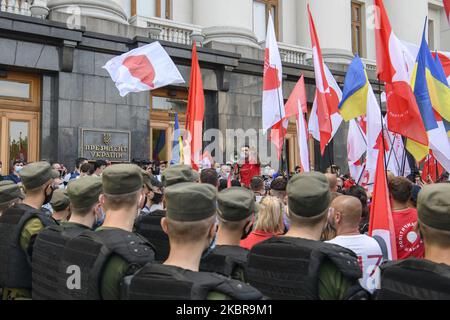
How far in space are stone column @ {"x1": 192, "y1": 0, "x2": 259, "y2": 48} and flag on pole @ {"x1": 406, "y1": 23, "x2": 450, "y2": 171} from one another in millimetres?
7912

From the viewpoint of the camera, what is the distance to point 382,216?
3967mm

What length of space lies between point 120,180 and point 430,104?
15.8ft

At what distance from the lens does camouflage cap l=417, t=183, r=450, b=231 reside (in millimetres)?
2195

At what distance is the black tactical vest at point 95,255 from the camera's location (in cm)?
243

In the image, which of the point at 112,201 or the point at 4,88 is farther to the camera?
the point at 4,88

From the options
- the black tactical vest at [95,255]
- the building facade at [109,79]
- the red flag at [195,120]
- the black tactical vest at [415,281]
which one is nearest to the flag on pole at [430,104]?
the red flag at [195,120]

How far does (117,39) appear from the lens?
11445mm

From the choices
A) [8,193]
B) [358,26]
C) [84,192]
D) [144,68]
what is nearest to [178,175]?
[84,192]

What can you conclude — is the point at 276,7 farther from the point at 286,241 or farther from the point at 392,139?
the point at 286,241

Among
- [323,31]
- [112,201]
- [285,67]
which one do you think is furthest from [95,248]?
[323,31]

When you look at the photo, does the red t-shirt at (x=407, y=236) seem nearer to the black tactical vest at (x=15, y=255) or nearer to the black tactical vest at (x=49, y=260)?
the black tactical vest at (x=49, y=260)

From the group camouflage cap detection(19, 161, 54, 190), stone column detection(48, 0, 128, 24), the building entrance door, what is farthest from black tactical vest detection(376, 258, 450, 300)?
stone column detection(48, 0, 128, 24)

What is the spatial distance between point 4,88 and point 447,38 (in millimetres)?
19676

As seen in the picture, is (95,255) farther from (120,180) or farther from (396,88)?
(396,88)
